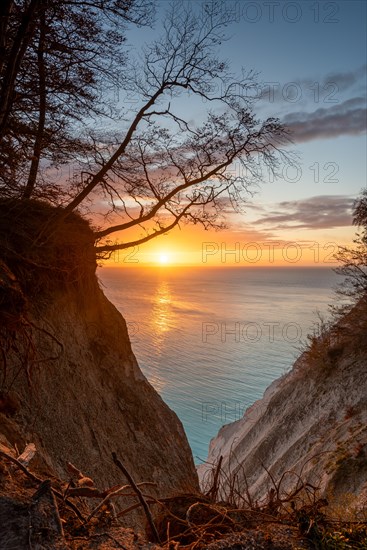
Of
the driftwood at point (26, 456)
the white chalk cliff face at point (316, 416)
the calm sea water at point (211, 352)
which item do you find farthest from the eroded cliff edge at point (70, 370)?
the calm sea water at point (211, 352)

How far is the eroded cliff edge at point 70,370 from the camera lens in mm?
6536

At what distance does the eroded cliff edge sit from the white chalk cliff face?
25.0ft

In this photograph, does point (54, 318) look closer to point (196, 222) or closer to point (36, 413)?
point (36, 413)

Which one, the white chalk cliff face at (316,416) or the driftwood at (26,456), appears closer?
the driftwood at (26,456)

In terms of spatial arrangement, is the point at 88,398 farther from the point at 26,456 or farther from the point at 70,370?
the point at 26,456

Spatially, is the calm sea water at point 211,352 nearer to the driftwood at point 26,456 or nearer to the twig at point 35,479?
the driftwood at point 26,456

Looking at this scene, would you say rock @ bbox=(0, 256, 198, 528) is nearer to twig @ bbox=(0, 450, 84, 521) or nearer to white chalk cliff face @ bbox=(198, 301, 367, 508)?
twig @ bbox=(0, 450, 84, 521)

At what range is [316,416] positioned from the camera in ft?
72.4

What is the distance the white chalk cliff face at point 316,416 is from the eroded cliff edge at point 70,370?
7624mm

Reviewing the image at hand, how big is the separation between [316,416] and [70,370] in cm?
1758

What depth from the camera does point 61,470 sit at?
22.0 ft

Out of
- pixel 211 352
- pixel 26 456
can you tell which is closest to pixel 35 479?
pixel 26 456

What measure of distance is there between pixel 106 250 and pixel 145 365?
57.1 meters

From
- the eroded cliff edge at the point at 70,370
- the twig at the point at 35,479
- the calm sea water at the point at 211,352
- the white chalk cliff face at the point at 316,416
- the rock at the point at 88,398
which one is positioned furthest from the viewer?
the calm sea water at the point at 211,352
